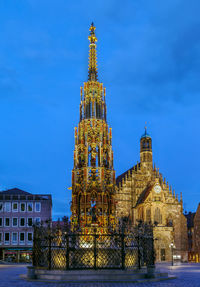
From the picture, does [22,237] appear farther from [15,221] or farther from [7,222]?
[7,222]

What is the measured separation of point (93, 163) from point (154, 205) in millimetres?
28733

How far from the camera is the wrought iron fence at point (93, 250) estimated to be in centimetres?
2470

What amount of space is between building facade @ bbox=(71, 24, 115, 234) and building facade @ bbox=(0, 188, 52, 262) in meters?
26.8

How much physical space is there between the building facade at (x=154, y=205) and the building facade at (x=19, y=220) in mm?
15223

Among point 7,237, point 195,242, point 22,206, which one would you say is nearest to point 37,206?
point 22,206

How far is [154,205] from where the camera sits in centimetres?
7169

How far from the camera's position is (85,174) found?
147 feet

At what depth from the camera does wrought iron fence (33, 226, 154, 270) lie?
24.7m

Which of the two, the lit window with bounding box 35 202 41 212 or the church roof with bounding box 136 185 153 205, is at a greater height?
the church roof with bounding box 136 185 153 205

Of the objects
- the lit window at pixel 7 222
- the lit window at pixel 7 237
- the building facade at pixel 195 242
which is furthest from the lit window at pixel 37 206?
the building facade at pixel 195 242

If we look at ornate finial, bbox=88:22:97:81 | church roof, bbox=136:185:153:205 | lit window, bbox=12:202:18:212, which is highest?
ornate finial, bbox=88:22:97:81

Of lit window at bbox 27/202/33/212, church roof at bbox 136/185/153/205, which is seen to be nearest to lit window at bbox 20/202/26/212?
lit window at bbox 27/202/33/212

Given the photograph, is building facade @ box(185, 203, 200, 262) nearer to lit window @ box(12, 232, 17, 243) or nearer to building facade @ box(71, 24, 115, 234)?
lit window @ box(12, 232, 17, 243)

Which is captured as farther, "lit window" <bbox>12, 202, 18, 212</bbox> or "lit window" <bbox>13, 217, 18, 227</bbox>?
"lit window" <bbox>12, 202, 18, 212</bbox>
